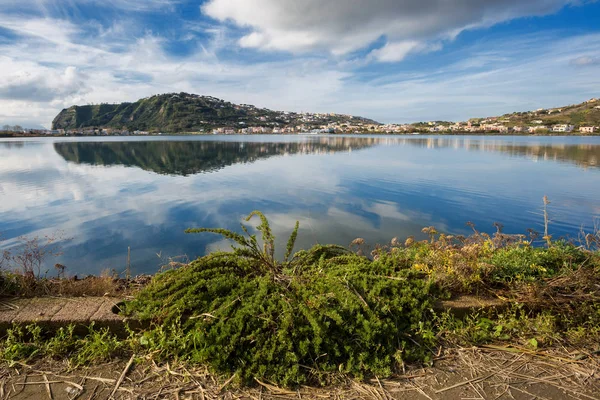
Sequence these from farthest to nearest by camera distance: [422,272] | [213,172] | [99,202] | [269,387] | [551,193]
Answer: [213,172] → [551,193] → [99,202] → [422,272] → [269,387]

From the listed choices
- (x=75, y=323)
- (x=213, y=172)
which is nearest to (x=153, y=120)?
(x=213, y=172)

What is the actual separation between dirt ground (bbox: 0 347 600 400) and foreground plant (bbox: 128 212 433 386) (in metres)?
0.14

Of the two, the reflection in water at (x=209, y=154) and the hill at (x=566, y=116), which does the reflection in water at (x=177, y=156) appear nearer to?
the reflection in water at (x=209, y=154)

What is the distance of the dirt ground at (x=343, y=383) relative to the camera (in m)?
2.90

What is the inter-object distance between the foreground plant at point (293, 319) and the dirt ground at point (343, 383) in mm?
141

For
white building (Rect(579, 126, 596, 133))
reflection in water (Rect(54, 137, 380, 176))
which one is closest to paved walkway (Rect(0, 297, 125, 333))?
reflection in water (Rect(54, 137, 380, 176))

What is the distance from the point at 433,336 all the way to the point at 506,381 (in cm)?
71

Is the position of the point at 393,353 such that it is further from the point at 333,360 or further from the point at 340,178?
the point at 340,178

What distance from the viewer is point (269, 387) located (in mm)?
2992

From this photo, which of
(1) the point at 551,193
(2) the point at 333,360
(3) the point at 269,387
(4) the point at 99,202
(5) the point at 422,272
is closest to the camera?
(3) the point at 269,387

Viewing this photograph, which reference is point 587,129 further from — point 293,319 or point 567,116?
point 293,319

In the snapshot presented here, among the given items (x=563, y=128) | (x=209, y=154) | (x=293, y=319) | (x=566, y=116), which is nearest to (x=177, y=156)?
(x=209, y=154)

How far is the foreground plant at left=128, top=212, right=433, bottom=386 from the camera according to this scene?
3102 mm

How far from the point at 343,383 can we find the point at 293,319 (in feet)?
2.42
